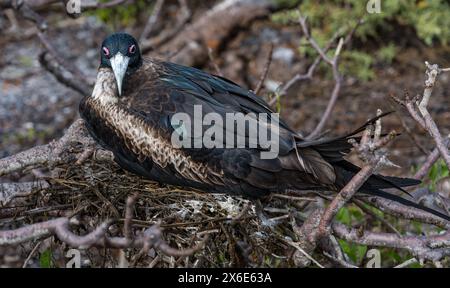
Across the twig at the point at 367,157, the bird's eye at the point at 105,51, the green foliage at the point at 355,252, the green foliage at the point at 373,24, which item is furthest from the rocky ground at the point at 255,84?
the twig at the point at 367,157

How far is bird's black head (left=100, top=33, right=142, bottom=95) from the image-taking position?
13.3 feet

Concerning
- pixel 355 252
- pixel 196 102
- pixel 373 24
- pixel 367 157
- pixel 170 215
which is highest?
pixel 373 24

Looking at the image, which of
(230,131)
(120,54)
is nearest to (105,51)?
(120,54)

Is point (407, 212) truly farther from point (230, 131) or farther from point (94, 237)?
point (94, 237)

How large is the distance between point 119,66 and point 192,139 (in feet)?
1.89

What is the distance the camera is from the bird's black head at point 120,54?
159 inches

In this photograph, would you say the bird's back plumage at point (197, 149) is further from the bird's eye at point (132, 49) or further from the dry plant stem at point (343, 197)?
the dry plant stem at point (343, 197)

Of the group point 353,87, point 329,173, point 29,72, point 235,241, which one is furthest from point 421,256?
point 29,72

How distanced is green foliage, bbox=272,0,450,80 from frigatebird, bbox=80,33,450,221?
305 cm

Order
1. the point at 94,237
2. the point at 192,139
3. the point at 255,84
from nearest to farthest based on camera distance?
the point at 94,237 → the point at 192,139 → the point at 255,84

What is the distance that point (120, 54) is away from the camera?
13.4ft

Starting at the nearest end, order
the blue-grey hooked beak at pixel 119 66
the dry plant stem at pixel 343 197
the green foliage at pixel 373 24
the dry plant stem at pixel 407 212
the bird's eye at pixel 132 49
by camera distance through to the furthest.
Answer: the dry plant stem at pixel 343 197 → the dry plant stem at pixel 407 212 → the blue-grey hooked beak at pixel 119 66 → the bird's eye at pixel 132 49 → the green foliage at pixel 373 24

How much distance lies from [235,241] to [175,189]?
0.43 m

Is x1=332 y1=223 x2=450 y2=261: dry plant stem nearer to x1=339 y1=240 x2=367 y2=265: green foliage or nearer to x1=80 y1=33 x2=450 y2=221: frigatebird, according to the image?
x1=80 y1=33 x2=450 y2=221: frigatebird
